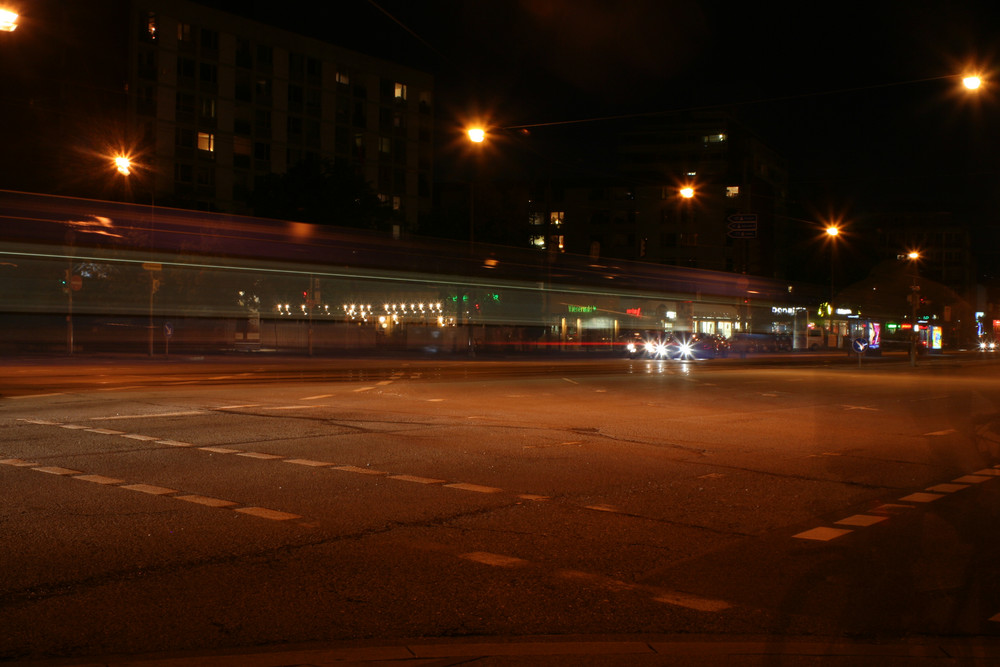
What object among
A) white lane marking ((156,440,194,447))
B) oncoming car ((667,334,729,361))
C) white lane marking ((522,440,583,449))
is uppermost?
oncoming car ((667,334,729,361))

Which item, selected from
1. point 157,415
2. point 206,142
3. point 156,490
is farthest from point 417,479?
point 206,142

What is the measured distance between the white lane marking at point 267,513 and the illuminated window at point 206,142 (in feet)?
208

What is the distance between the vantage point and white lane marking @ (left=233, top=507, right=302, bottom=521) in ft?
22.4

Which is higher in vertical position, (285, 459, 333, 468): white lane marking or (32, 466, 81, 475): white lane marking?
(32, 466, 81, 475): white lane marking

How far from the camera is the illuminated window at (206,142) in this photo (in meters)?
64.8

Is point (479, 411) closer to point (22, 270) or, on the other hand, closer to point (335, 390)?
point (335, 390)

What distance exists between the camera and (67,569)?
5.32m

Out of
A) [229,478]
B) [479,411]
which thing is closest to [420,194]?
[479,411]

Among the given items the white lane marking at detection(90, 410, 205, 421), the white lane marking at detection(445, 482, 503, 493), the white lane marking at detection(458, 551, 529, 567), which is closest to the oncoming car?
the white lane marking at detection(90, 410, 205, 421)

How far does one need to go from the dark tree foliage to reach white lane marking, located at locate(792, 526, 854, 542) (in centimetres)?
4922

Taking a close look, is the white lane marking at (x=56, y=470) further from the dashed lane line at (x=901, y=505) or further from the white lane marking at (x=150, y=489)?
the dashed lane line at (x=901, y=505)

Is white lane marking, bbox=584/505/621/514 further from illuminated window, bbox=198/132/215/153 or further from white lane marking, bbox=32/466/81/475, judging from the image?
illuminated window, bbox=198/132/215/153

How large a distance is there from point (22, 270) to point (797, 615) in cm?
2453

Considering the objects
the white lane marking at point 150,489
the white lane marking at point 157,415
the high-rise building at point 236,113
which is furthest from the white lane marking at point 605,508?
the high-rise building at point 236,113
